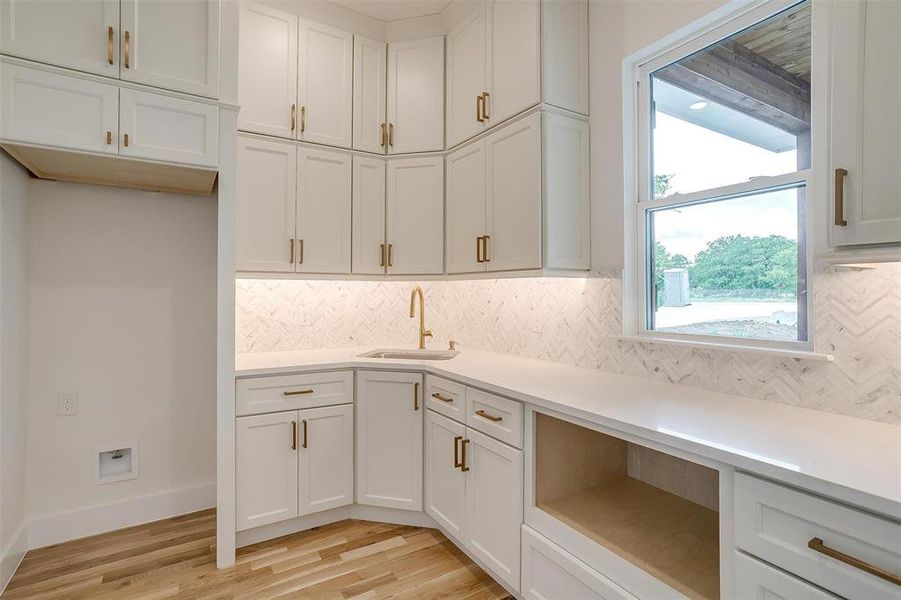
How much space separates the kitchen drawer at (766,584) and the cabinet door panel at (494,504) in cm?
83

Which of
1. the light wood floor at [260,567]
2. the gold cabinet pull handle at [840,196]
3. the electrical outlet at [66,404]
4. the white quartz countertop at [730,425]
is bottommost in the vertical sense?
the light wood floor at [260,567]

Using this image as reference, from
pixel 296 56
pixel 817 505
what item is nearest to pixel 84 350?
pixel 296 56

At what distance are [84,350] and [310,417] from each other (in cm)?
129

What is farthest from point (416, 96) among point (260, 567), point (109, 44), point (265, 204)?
point (260, 567)

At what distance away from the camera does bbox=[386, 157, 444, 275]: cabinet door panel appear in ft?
9.67

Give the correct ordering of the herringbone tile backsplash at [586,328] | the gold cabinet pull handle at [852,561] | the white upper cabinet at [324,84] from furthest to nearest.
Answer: the white upper cabinet at [324,84] → the herringbone tile backsplash at [586,328] → the gold cabinet pull handle at [852,561]

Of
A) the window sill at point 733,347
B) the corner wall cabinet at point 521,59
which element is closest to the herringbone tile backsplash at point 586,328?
the window sill at point 733,347

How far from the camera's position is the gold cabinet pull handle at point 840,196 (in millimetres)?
1208

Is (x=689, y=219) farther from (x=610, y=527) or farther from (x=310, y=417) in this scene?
(x=310, y=417)

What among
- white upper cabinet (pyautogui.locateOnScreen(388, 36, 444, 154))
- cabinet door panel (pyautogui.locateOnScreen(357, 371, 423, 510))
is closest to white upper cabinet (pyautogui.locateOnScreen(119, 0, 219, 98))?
white upper cabinet (pyautogui.locateOnScreen(388, 36, 444, 154))

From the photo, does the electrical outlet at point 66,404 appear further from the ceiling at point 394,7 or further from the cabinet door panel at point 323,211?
the ceiling at point 394,7

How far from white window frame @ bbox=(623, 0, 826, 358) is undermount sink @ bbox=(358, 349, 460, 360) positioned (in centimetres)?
122

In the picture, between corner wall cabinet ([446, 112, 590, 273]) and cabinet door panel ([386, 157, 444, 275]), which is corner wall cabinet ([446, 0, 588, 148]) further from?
cabinet door panel ([386, 157, 444, 275])

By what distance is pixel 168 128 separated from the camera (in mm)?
2033
